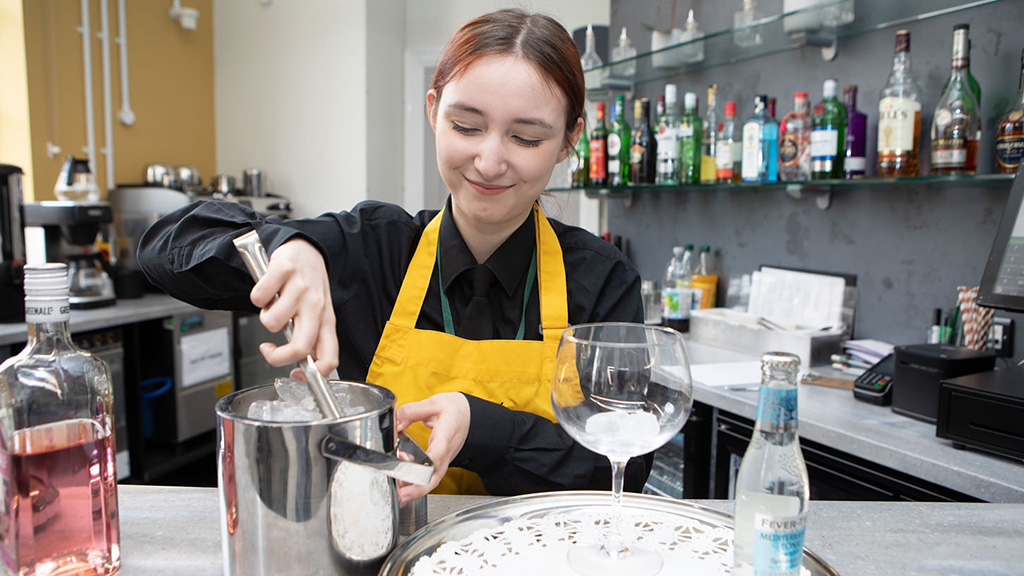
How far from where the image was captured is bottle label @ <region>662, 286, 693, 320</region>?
245 cm

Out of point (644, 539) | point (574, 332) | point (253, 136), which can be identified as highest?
point (253, 136)

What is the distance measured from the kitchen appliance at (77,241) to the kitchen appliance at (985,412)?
302 cm

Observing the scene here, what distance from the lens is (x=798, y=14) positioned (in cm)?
198

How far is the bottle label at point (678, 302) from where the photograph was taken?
2.45 metres

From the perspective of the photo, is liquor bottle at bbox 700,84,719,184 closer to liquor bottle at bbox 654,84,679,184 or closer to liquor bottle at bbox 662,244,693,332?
liquor bottle at bbox 654,84,679,184

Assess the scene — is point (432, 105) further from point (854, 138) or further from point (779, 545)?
point (854, 138)

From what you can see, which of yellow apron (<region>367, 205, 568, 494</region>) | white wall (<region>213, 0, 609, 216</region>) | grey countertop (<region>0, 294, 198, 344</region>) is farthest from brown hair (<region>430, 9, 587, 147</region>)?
white wall (<region>213, 0, 609, 216</region>)

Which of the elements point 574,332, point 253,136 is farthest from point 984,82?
point 253,136

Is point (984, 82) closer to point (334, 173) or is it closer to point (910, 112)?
point (910, 112)

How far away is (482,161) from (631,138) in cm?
168

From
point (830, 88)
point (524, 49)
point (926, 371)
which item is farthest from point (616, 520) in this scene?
point (830, 88)

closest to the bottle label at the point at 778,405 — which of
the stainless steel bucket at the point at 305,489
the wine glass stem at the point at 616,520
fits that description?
the wine glass stem at the point at 616,520

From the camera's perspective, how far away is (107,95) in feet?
Result: 12.7

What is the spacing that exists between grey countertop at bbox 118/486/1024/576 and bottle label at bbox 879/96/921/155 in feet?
3.89
